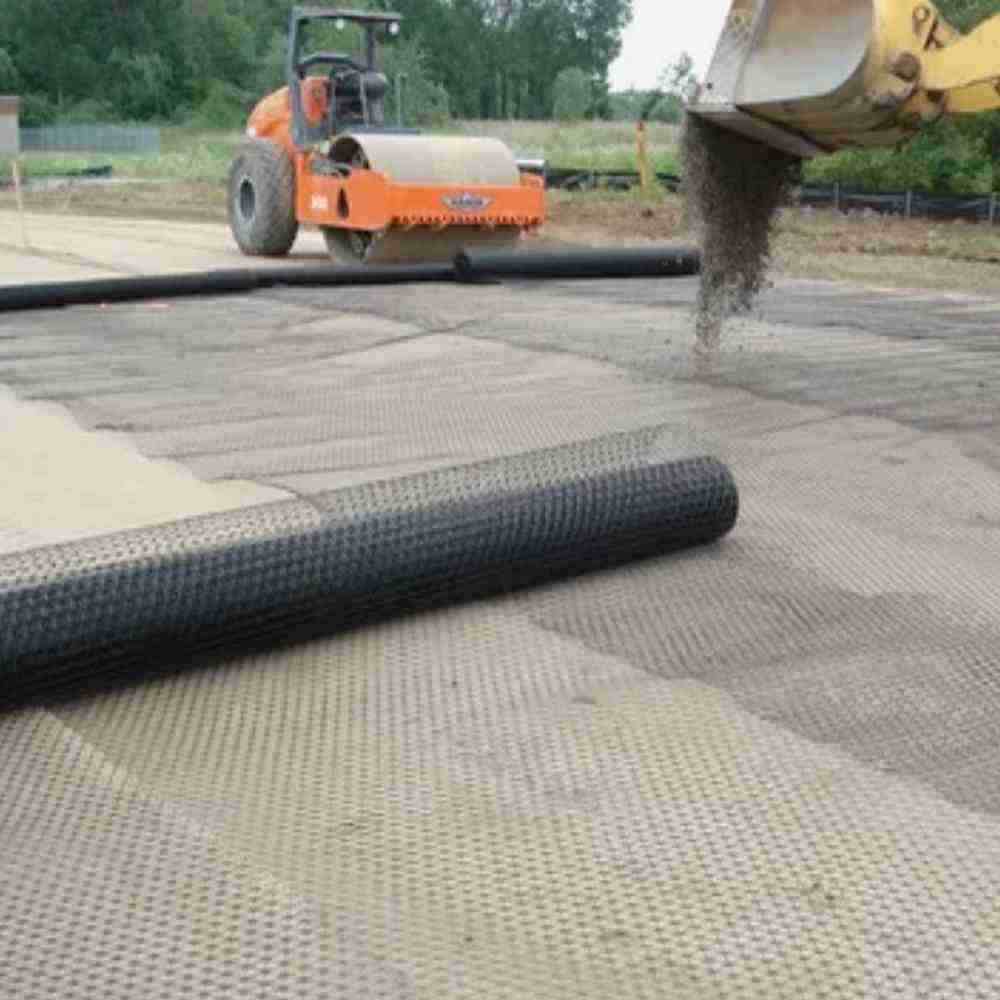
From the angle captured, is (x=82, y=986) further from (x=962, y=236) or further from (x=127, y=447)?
(x=962, y=236)

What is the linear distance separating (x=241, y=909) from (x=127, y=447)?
10.5 feet

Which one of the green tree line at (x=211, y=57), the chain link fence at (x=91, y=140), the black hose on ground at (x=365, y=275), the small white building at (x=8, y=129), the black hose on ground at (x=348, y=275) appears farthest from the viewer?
the green tree line at (x=211, y=57)

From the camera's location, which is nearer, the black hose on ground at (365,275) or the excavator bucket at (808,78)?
the excavator bucket at (808,78)

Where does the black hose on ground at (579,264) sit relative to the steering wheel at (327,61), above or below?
below

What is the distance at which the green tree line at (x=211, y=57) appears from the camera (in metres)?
78.3

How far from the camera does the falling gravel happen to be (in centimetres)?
656

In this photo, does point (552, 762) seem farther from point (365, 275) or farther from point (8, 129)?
point (8, 129)

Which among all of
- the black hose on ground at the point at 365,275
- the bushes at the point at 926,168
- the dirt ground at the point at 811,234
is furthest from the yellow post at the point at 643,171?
the black hose on ground at the point at 365,275

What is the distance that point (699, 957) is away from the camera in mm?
2098

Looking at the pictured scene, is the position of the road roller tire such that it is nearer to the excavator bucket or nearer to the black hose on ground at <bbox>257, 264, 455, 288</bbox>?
the black hose on ground at <bbox>257, 264, 455, 288</bbox>

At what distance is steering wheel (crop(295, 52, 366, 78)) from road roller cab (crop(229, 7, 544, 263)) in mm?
13

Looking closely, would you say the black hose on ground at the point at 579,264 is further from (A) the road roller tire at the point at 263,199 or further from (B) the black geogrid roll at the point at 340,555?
(B) the black geogrid roll at the point at 340,555

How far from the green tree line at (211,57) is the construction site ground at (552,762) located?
217 ft

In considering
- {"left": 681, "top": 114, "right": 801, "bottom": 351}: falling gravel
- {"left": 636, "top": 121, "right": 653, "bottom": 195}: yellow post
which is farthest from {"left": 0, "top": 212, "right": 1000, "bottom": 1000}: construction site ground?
{"left": 636, "top": 121, "right": 653, "bottom": 195}: yellow post
